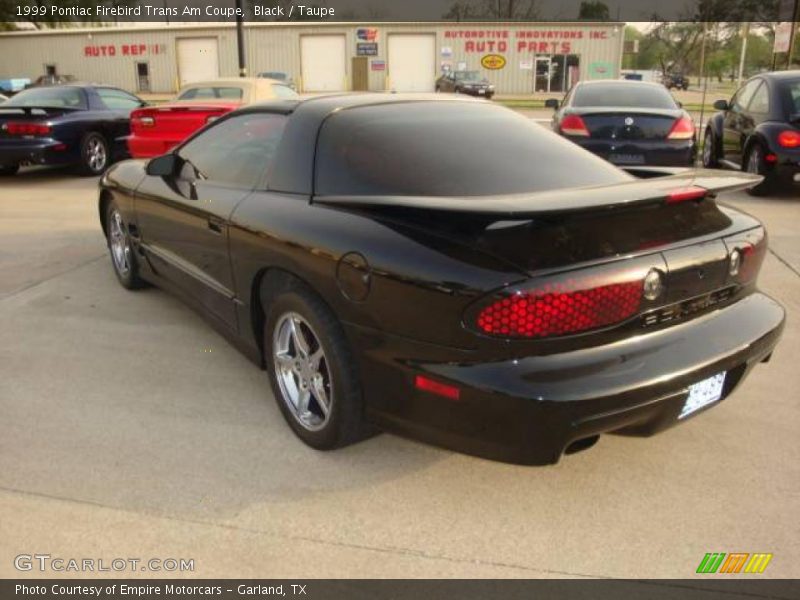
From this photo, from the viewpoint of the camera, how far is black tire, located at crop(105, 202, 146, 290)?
5.04 metres

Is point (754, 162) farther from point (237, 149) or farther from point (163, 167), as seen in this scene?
point (163, 167)

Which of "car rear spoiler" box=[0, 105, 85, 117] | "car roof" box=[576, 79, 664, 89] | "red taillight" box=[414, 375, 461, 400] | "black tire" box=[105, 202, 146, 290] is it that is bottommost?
"black tire" box=[105, 202, 146, 290]

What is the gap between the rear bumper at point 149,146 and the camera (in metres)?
9.88

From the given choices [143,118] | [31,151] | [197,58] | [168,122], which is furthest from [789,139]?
[197,58]

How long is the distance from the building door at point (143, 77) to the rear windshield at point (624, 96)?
4154 cm

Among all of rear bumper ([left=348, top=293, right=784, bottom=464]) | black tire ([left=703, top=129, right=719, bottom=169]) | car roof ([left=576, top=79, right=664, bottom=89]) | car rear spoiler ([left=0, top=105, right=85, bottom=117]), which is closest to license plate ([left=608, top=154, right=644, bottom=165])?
car roof ([left=576, top=79, right=664, bottom=89])

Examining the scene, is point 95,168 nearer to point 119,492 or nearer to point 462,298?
point 119,492

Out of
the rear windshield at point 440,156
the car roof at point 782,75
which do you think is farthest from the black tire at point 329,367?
the car roof at point 782,75

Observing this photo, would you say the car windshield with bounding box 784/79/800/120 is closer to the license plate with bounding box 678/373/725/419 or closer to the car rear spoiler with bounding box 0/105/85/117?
the license plate with bounding box 678/373/725/419

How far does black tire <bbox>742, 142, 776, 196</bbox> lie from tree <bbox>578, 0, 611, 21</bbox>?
51098mm

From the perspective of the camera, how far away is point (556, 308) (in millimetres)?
2291

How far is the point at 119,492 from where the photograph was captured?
2781 mm

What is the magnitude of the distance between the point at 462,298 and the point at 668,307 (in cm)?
78

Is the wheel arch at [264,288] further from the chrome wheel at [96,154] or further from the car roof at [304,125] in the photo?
the chrome wheel at [96,154]
